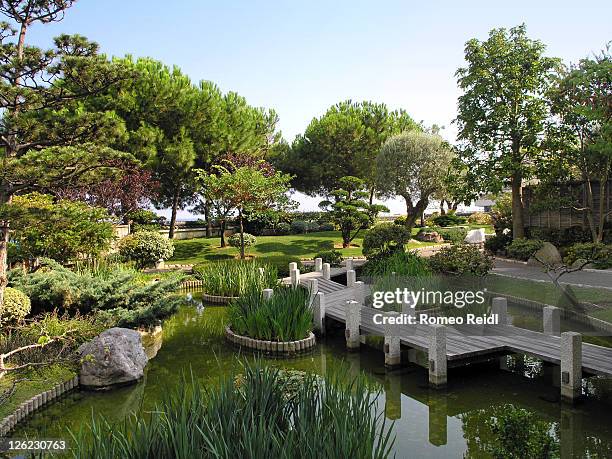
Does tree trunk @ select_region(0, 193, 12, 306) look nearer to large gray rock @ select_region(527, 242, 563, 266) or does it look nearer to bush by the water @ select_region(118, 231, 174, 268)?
bush by the water @ select_region(118, 231, 174, 268)

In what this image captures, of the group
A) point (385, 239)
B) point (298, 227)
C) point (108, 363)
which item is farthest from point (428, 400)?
point (298, 227)

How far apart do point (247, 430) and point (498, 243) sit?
63.6 feet

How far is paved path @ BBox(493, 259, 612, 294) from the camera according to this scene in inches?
573

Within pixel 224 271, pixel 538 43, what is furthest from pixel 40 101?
pixel 538 43

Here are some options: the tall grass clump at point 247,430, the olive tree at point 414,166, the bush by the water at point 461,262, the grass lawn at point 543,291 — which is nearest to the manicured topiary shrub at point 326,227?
the olive tree at point 414,166

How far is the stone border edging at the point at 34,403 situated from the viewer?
649 cm

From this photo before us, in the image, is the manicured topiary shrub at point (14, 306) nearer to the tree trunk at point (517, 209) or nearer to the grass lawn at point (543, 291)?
the grass lawn at point (543, 291)

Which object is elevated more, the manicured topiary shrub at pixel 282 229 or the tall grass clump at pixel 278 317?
the manicured topiary shrub at pixel 282 229

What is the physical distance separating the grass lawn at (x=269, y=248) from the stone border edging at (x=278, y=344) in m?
12.0

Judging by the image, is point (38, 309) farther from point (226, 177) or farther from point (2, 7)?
point (226, 177)

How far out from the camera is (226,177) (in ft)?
66.4

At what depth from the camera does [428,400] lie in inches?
299

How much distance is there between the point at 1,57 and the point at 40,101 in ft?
2.37

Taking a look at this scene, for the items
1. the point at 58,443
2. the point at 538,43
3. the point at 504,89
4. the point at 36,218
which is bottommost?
the point at 58,443
